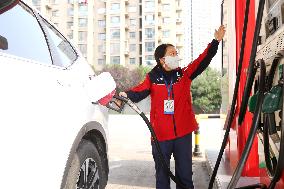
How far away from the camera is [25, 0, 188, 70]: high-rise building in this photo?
73.0 m

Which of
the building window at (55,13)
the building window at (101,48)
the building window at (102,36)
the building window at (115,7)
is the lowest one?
the building window at (101,48)

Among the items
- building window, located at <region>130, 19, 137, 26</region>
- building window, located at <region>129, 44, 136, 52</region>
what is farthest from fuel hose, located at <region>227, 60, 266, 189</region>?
building window, located at <region>130, 19, 137, 26</region>

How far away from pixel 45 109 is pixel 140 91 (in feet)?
6.58

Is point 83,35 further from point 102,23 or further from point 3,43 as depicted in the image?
point 3,43

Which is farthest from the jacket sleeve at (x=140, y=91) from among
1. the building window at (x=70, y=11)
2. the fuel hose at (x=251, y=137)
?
the building window at (x=70, y=11)

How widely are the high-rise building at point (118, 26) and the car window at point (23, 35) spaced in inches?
2745

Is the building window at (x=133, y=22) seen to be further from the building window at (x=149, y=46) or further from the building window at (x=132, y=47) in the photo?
the building window at (x=149, y=46)

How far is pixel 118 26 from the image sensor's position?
241 ft

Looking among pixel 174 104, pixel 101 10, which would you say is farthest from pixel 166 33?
pixel 174 104

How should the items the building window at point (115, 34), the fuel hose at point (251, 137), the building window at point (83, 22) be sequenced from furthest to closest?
1. the building window at point (83, 22)
2. the building window at point (115, 34)
3. the fuel hose at point (251, 137)

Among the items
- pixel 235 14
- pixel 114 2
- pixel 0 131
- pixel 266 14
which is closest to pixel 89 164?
pixel 0 131

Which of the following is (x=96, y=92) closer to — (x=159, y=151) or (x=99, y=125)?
(x=99, y=125)

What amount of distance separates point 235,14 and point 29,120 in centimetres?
314

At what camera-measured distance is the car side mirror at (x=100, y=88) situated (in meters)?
3.02
